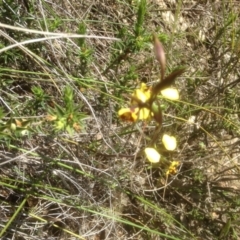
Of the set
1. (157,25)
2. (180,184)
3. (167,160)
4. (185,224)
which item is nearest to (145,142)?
(167,160)

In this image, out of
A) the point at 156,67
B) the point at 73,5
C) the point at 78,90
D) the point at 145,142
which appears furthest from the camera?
the point at 156,67

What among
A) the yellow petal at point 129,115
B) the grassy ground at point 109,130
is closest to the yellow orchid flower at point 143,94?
the yellow petal at point 129,115

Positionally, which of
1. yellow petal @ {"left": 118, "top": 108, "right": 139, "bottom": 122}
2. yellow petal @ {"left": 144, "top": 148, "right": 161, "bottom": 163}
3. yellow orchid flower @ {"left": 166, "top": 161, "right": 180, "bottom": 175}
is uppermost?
yellow orchid flower @ {"left": 166, "top": 161, "right": 180, "bottom": 175}

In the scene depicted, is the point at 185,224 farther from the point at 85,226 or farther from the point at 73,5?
the point at 73,5

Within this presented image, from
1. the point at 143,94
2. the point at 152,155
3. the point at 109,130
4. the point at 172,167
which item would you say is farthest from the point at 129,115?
the point at 172,167

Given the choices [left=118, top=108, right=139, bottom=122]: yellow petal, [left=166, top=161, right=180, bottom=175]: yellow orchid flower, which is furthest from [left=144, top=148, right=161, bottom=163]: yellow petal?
[left=166, top=161, right=180, bottom=175]: yellow orchid flower

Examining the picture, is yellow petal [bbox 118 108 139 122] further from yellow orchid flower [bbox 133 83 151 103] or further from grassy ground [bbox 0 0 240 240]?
grassy ground [bbox 0 0 240 240]

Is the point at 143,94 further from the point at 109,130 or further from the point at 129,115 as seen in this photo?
the point at 109,130

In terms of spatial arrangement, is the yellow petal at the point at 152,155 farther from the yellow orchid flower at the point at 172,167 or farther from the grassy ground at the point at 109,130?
the yellow orchid flower at the point at 172,167
